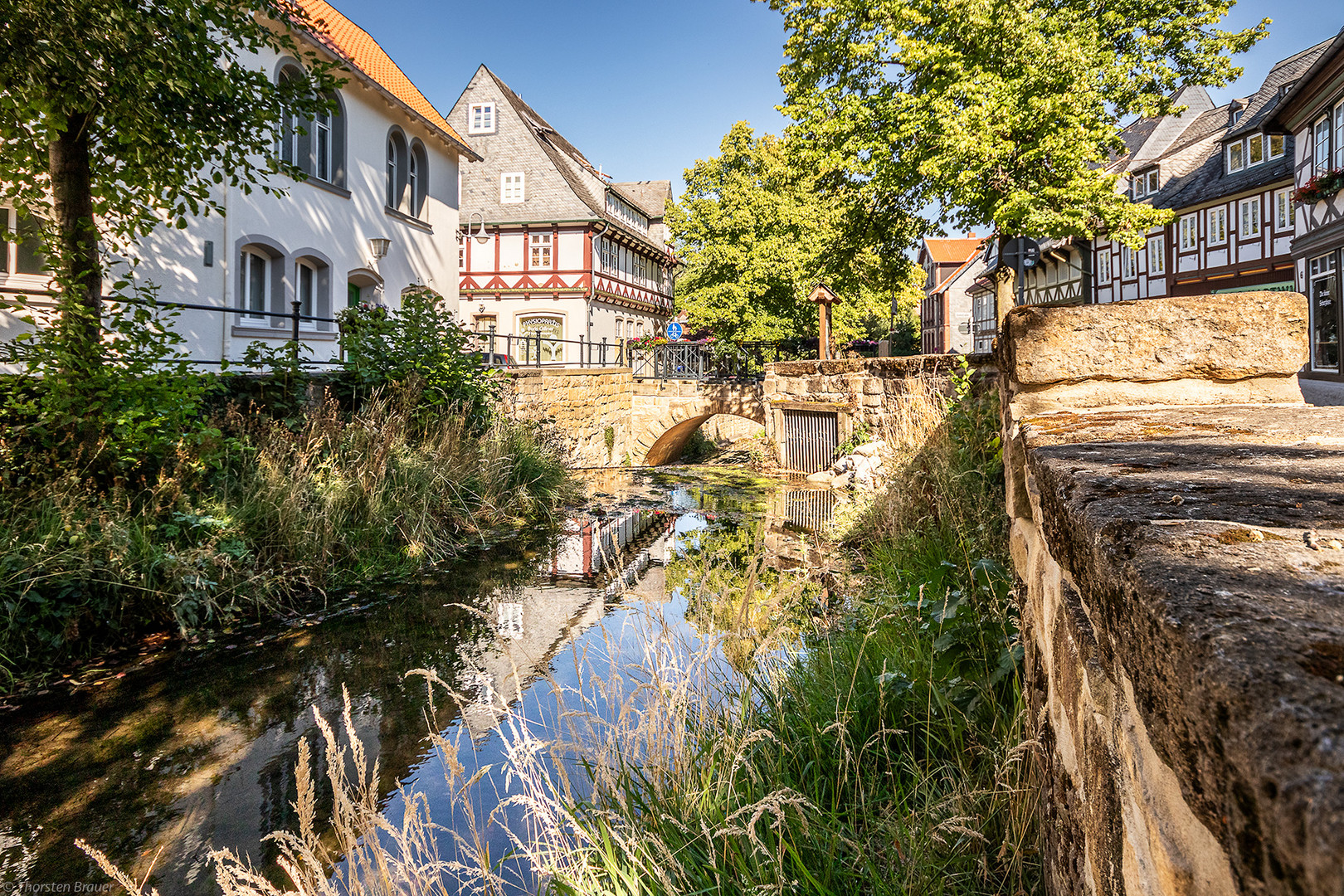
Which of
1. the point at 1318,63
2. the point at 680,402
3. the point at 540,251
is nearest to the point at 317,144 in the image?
the point at 680,402

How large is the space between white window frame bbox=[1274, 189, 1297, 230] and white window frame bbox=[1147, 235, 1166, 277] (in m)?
4.06

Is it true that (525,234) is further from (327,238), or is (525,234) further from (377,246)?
(327,238)

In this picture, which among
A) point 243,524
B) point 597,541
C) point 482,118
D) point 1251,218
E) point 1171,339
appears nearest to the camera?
point 1171,339

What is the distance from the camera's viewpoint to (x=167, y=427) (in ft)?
17.4

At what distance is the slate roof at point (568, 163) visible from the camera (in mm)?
28438

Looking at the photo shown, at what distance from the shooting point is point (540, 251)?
92.1 feet

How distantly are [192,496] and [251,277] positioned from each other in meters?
7.46

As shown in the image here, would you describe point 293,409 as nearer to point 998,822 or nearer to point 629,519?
point 629,519

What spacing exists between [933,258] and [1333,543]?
5301 cm

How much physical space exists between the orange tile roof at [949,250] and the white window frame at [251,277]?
1750 inches

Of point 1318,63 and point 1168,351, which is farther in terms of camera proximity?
point 1318,63

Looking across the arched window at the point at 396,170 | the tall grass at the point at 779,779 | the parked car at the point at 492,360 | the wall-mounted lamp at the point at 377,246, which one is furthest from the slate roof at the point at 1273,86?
the tall grass at the point at 779,779

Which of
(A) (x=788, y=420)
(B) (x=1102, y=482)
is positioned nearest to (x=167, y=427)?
(B) (x=1102, y=482)

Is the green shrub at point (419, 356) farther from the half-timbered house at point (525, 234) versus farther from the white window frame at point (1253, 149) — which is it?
the white window frame at point (1253, 149)
